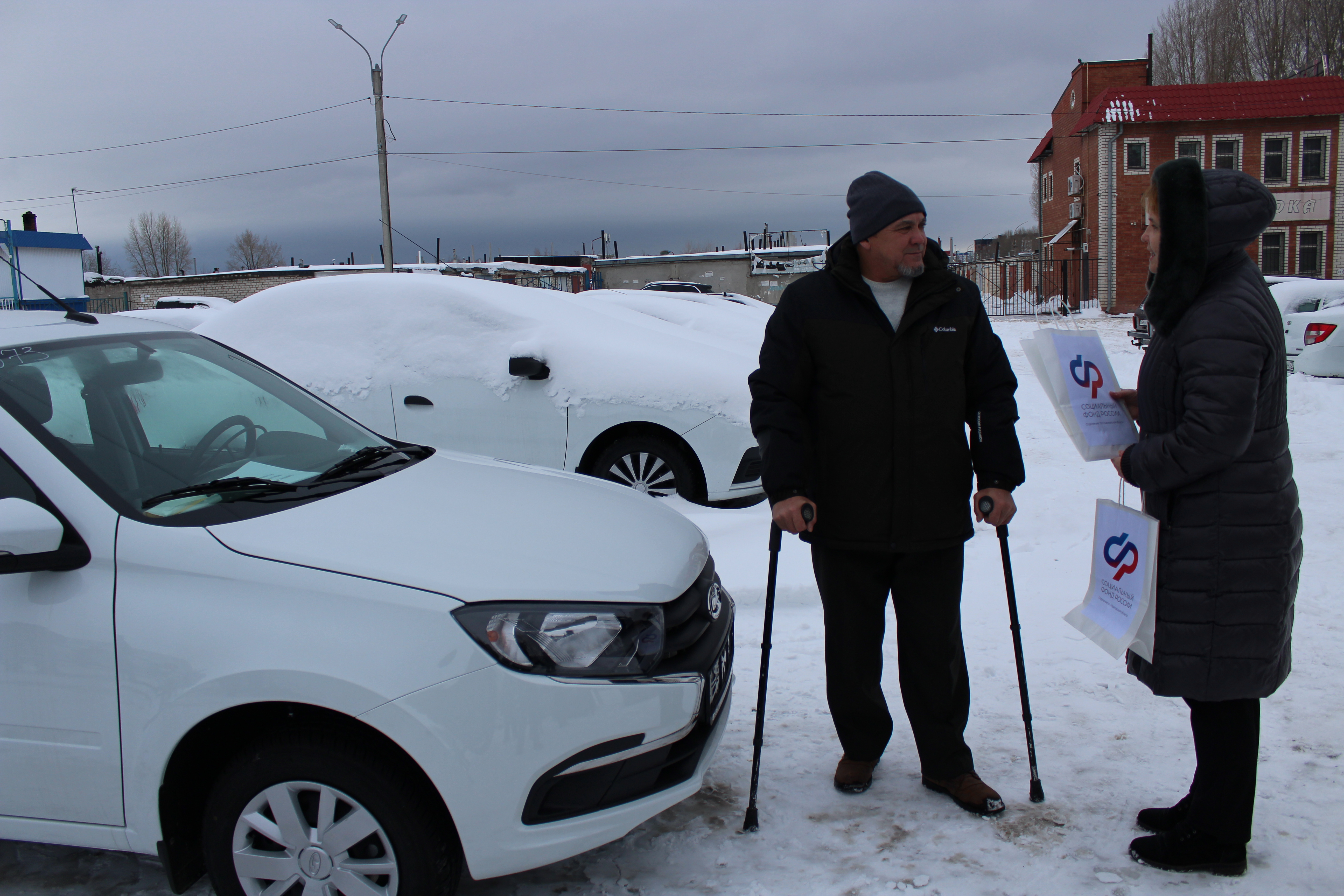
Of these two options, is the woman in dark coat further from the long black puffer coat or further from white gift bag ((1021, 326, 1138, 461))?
white gift bag ((1021, 326, 1138, 461))

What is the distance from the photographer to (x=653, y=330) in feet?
22.4

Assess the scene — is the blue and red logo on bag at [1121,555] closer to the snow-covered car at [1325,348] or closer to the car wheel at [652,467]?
the car wheel at [652,467]

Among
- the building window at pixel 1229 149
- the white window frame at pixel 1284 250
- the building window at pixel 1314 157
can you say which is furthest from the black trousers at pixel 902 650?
the building window at pixel 1314 157

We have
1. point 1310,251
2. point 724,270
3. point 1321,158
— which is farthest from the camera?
point 724,270

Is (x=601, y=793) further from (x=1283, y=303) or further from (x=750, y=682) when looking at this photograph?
(x=1283, y=303)

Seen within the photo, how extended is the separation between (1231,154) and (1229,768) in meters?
36.5

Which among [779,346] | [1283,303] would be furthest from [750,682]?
[1283,303]

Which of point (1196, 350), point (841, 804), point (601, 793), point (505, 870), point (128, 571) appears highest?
point (1196, 350)

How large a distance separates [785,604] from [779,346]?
198 centimetres

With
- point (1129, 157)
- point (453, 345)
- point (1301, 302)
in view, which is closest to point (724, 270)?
point (1129, 157)

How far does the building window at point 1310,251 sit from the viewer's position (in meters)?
32.2

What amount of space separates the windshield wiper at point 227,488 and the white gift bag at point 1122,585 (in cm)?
214

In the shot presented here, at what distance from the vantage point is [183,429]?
2.76 meters

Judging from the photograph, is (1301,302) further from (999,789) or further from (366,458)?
(366,458)
